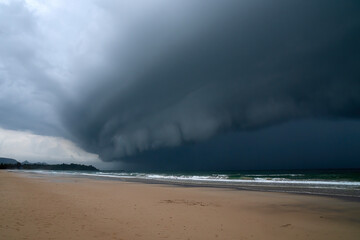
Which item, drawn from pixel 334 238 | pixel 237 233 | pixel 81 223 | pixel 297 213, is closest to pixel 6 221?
pixel 81 223

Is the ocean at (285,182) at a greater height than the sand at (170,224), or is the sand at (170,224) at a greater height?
the sand at (170,224)

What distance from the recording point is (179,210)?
43.0 ft

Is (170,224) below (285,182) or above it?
above

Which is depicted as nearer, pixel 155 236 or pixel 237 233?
pixel 155 236

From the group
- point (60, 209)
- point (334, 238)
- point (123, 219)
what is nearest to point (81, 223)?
point (123, 219)

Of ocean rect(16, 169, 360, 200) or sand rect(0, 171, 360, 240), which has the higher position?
sand rect(0, 171, 360, 240)

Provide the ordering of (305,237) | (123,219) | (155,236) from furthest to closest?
(123,219) → (305,237) → (155,236)

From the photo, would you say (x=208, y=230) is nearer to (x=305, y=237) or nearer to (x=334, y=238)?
(x=305, y=237)

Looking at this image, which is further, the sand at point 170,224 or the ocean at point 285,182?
the ocean at point 285,182

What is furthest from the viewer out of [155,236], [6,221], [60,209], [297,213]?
[297,213]

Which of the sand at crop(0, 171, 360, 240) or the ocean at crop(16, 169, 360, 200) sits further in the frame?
the ocean at crop(16, 169, 360, 200)

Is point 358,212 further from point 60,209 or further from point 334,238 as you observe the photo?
point 60,209

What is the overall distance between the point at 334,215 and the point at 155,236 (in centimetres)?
1038

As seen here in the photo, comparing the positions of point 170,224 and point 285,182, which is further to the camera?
point 285,182
